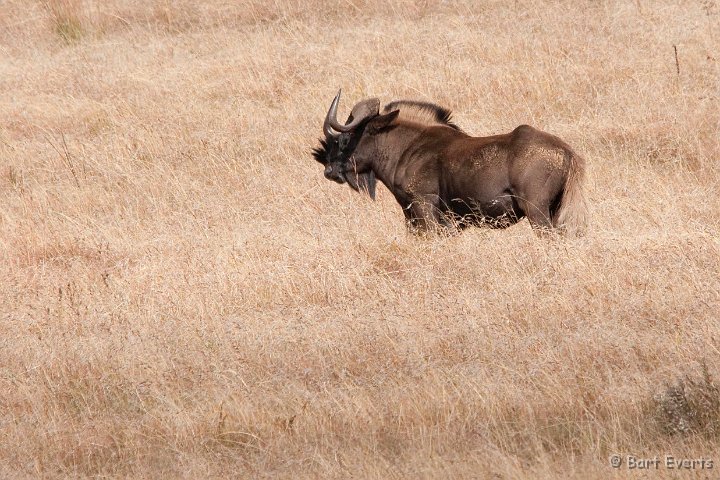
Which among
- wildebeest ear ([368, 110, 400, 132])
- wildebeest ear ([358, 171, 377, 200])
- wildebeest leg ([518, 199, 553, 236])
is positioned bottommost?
wildebeest ear ([358, 171, 377, 200])

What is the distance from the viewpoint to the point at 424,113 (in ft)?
32.6

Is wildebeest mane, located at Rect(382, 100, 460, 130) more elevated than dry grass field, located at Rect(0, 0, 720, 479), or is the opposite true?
wildebeest mane, located at Rect(382, 100, 460, 130)

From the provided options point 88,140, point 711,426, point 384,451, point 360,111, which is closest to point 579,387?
point 711,426

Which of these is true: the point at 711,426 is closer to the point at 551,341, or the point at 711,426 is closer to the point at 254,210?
the point at 551,341

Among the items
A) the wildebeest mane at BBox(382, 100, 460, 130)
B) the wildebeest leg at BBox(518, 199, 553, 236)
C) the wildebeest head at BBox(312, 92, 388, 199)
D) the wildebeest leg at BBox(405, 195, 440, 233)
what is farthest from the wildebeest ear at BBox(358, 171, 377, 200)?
the wildebeest leg at BBox(518, 199, 553, 236)

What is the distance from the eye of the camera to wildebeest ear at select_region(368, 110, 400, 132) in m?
9.85

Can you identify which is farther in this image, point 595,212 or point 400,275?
point 595,212

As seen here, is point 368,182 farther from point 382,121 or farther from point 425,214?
point 425,214

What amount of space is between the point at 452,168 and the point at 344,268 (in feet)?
4.50

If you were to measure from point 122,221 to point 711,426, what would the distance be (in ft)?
21.8

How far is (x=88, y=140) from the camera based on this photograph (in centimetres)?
1317

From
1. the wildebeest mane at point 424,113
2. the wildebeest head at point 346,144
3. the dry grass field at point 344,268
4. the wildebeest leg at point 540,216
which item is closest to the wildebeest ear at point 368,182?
the wildebeest head at point 346,144

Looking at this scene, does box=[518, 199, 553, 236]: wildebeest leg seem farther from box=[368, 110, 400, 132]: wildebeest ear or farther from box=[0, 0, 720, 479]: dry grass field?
box=[368, 110, 400, 132]: wildebeest ear

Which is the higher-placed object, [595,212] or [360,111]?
[360,111]
